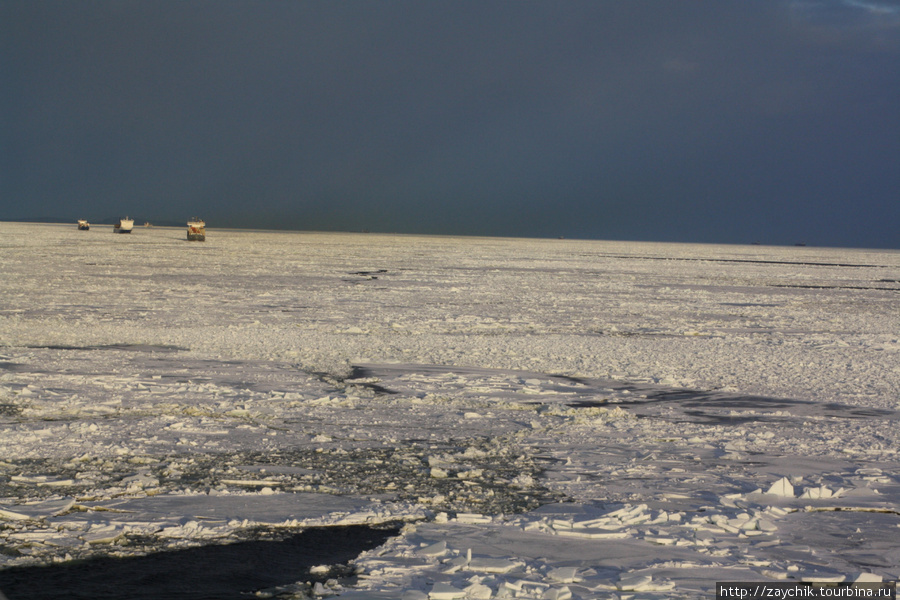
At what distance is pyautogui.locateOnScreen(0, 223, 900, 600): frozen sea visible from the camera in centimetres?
436

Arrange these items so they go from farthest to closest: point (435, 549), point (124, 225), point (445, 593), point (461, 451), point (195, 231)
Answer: point (124, 225) → point (195, 231) → point (461, 451) → point (435, 549) → point (445, 593)

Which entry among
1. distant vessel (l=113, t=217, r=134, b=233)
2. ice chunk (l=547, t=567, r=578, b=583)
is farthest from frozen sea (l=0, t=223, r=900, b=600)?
distant vessel (l=113, t=217, r=134, b=233)

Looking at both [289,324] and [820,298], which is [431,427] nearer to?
[289,324]

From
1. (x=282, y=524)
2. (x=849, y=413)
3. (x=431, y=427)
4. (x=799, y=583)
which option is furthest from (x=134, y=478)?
(x=849, y=413)

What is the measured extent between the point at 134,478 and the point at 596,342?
27.7ft

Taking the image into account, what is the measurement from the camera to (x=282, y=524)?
15.8 feet

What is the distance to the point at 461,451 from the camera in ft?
21.2

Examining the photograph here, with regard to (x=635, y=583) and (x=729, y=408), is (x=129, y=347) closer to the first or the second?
(x=729, y=408)

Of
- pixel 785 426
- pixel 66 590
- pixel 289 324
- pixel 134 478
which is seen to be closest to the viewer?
pixel 66 590

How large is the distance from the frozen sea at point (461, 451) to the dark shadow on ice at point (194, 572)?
59mm

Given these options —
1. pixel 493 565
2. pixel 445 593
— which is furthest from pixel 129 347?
pixel 445 593

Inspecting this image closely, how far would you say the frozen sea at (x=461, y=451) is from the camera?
14.3 ft

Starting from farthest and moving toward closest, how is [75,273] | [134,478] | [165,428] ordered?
1. [75,273]
2. [165,428]
3. [134,478]

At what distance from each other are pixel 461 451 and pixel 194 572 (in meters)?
2.69
